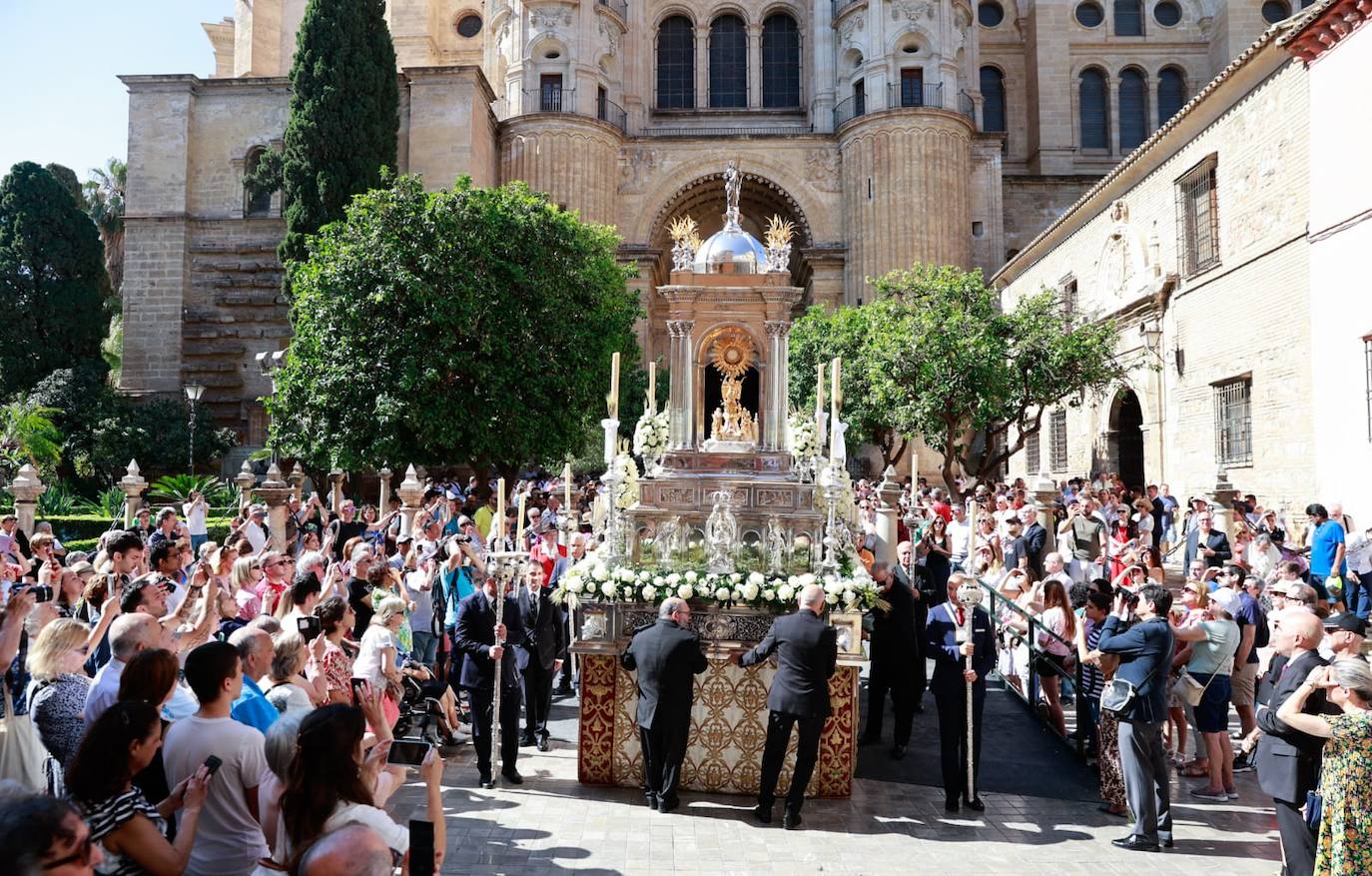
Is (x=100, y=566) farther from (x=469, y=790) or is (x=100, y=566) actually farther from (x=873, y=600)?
(x=873, y=600)

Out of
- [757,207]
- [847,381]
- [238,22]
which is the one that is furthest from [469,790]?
[238,22]

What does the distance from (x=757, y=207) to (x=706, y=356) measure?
31.7 meters

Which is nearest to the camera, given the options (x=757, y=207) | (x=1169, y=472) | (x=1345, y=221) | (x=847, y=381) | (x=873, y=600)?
(x=873, y=600)

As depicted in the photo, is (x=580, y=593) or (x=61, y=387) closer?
(x=580, y=593)

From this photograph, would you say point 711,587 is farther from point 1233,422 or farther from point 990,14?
point 990,14

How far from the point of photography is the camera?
5.85 metres

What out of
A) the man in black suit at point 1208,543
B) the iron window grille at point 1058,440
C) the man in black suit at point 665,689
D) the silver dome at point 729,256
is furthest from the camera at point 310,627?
the iron window grille at point 1058,440

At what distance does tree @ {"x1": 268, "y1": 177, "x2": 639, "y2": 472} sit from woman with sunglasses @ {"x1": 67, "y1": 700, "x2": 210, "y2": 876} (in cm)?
1851

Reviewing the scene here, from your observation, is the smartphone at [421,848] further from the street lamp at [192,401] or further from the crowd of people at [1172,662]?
the street lamp at [192,401]

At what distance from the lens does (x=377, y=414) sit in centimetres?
2148

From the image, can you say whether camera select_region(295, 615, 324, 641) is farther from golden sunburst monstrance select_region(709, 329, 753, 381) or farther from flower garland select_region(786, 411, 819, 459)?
flower garland select_region(786, 411, 819, 459)

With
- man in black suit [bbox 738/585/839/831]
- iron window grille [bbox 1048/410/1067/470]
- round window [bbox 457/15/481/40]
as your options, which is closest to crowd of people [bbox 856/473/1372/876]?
man in black suit [bbox 738/585/839/831]

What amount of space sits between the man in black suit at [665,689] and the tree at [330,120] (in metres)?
26.2

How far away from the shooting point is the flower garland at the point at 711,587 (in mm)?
7738
